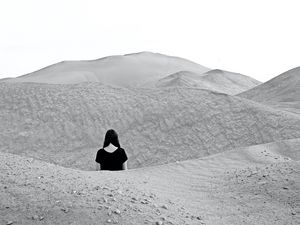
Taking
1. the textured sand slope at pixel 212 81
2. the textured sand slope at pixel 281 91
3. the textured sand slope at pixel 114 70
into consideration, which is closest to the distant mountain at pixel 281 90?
the textured sand slope at pixel 281 91

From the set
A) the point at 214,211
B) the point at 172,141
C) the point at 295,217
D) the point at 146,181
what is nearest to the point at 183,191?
the point at 146,181

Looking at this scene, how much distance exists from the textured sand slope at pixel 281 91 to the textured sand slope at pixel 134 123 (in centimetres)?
270

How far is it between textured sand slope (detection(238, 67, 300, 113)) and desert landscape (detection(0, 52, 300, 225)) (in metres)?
0.06

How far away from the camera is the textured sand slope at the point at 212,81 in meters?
21.1

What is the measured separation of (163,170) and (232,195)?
1.73 meters

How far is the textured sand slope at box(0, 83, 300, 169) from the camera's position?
11047 mm

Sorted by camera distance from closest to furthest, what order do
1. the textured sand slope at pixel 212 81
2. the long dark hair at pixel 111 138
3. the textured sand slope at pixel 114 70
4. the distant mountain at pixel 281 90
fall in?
the long dark hair at pixel 111 138 < the distant mountain at pixel 281 90 < the textured sand slope at pixel 212 81 < the textured sand slope at pixel 114 70

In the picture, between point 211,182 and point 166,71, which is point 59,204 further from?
point 166,71

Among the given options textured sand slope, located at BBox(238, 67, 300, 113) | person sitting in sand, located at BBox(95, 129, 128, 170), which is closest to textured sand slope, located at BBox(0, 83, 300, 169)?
textured sand slope, located at BBox(238, 67, 300, 113)

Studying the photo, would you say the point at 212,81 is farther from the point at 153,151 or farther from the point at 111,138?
the point at 111,138

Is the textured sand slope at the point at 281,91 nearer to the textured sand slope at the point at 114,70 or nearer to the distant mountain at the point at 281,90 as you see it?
the distant mountain at the point at 281,90

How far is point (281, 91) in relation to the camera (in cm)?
1714

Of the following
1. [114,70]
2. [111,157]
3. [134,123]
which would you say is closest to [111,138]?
[111,157]

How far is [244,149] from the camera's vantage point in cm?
795
